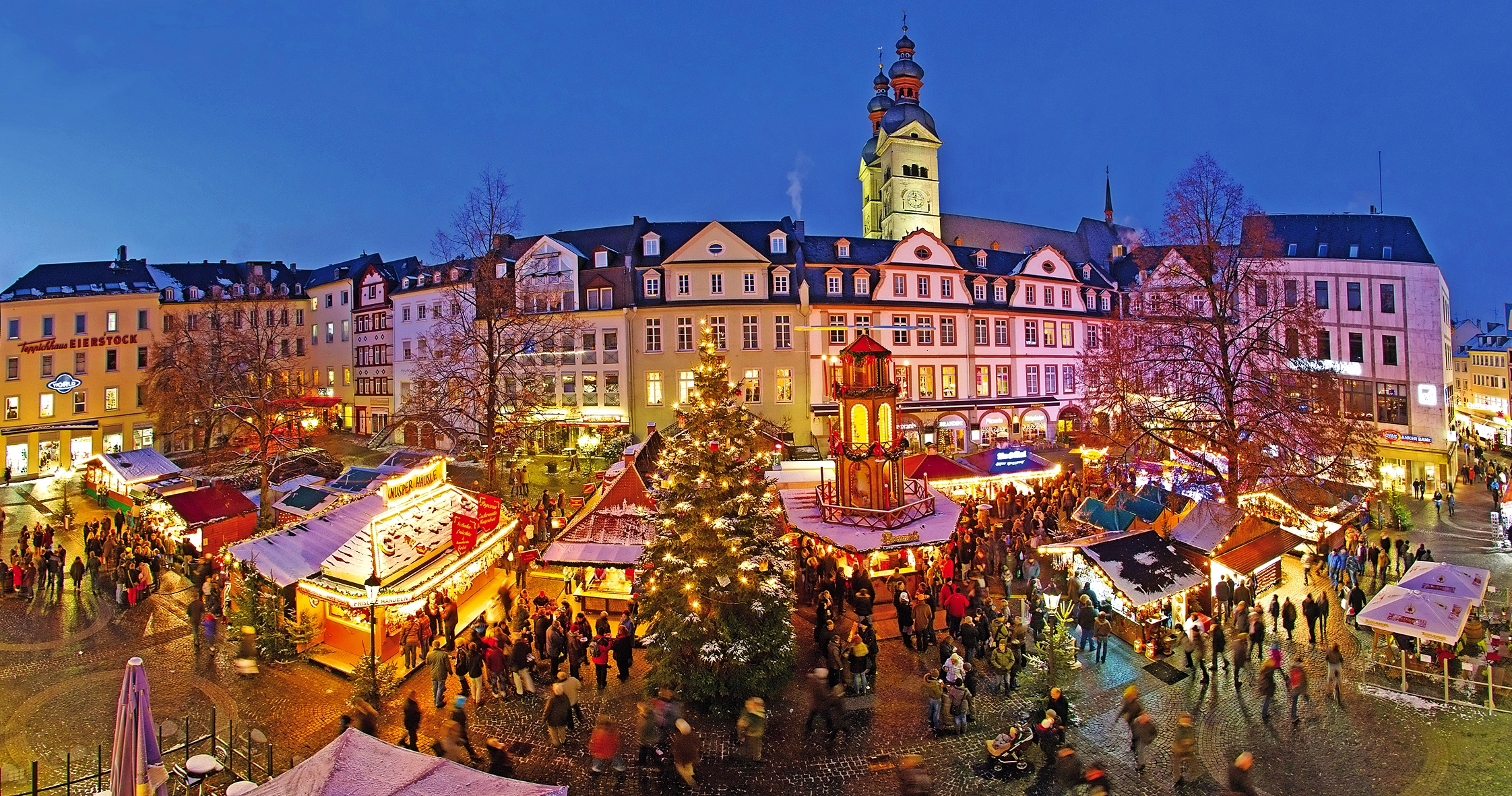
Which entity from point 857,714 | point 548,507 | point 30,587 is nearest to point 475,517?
point 548,507

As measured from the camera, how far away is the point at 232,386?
3017cm

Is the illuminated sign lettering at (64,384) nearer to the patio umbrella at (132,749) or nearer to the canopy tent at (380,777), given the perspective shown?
the patio umbrella at (132,749)

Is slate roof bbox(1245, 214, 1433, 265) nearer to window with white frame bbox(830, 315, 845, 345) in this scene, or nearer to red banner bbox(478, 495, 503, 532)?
window with white frame bbox(830, 315, 845, 345)

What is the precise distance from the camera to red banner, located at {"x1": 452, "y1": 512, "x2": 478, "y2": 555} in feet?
48.4

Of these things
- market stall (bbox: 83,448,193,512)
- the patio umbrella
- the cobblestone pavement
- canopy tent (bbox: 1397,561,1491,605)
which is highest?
market stall (bbox: 83,448,193,512)

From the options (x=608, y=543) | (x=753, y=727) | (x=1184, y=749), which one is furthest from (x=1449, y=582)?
(x=608, y=543)

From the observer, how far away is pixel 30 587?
1681cm

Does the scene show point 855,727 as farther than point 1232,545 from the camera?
No

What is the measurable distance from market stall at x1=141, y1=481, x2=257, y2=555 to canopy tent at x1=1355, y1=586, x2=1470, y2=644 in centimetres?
2481

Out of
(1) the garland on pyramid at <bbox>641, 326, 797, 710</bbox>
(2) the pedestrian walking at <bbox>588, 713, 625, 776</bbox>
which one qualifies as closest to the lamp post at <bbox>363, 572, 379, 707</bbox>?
(2) the pedestrian walking at <bbox>588, 713, 625, 776</bbox>

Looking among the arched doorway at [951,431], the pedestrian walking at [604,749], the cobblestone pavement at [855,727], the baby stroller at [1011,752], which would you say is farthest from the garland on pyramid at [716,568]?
the arched doorway at [951,431]

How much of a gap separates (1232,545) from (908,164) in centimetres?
4596

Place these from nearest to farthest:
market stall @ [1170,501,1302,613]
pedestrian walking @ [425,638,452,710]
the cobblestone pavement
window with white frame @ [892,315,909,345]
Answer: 1. the cobblestone pavement
2. pedestrian walking @ [425,638,452,710]
3. market stall @ [1170,501,1302,613]
4. window with white frame @ [892,315,909,345]

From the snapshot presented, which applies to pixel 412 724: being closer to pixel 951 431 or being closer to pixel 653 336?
pixel 653 336
